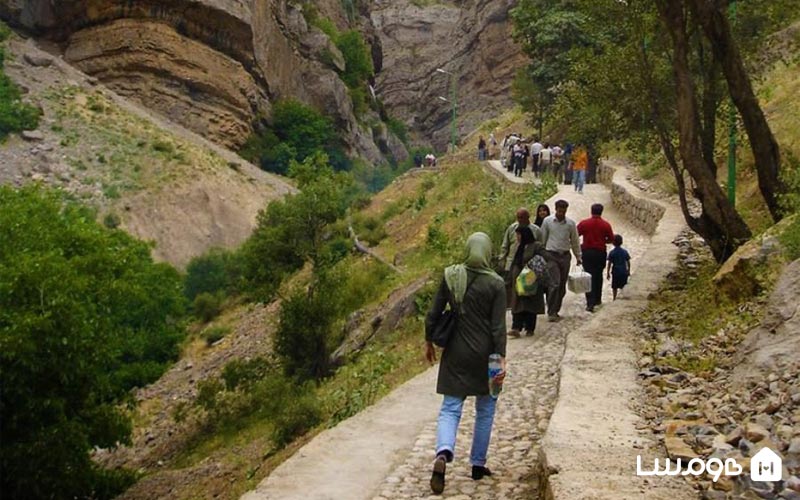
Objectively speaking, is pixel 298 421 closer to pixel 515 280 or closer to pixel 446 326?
pixel 515 280

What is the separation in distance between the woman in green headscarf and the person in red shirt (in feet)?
18.5

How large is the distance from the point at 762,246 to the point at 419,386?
3.76m

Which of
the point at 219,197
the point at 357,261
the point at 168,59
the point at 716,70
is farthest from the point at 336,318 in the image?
the point at 168,59

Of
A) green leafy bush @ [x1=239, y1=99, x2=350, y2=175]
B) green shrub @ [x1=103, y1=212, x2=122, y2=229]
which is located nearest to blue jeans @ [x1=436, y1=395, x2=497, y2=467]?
green shrub @ [x1=103, y1=212, x2=122, y2=229]

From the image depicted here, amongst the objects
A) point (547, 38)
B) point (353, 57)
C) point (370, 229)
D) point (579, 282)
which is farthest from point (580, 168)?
point (353, 57)

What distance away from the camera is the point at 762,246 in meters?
8.76

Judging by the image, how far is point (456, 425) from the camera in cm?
588

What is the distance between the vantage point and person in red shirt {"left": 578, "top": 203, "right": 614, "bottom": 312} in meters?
11.4

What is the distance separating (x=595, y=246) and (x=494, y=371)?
605 centimetres

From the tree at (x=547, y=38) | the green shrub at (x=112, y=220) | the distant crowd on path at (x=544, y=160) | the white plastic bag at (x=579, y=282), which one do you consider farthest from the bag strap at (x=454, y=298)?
the green shrub at (x=112, y=220)

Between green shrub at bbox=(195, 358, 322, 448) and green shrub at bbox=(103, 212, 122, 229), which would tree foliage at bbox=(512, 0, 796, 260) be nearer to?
green shrub at bbox=(195, 358, 322, 448)

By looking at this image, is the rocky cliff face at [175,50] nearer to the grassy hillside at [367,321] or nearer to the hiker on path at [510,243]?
the grassy hillside at [367,321]

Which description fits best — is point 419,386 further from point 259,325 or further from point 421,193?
point 421,193

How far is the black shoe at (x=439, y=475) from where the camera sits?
19.0 ft
